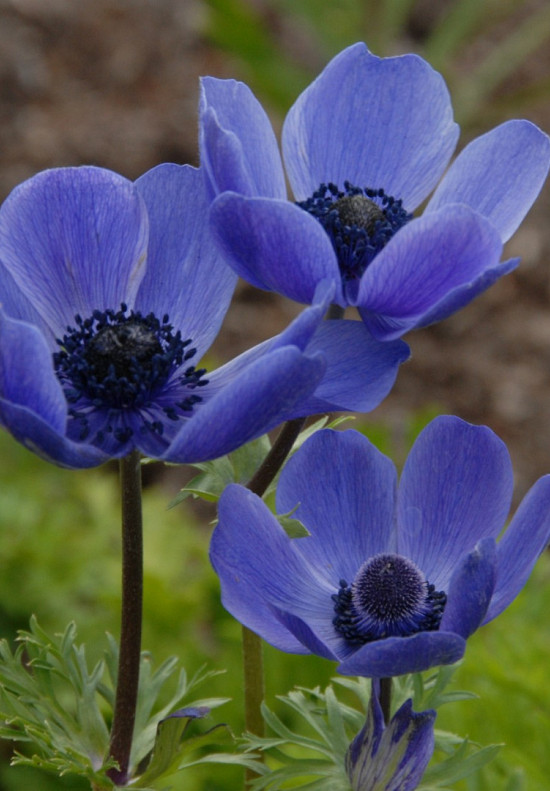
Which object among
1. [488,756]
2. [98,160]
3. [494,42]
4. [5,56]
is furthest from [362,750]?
[494,42]

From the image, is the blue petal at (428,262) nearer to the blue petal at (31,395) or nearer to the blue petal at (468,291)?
the blue petal at (468,291)

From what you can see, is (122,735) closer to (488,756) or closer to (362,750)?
(362,750)

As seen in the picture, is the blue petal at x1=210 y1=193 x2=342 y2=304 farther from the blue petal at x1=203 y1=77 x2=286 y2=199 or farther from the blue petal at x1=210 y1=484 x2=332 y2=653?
the blue petal at x1=210 y1=484 x2=332 y2=653

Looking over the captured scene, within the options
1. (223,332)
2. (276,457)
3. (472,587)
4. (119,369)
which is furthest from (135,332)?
(223,332)

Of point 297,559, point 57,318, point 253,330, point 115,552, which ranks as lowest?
point 115,552

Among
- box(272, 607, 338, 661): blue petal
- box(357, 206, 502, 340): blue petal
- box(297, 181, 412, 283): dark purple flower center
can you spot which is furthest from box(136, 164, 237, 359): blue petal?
box(272, 607, 338, 661): blue petal

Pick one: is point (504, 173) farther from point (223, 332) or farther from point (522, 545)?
point (223, 332)
